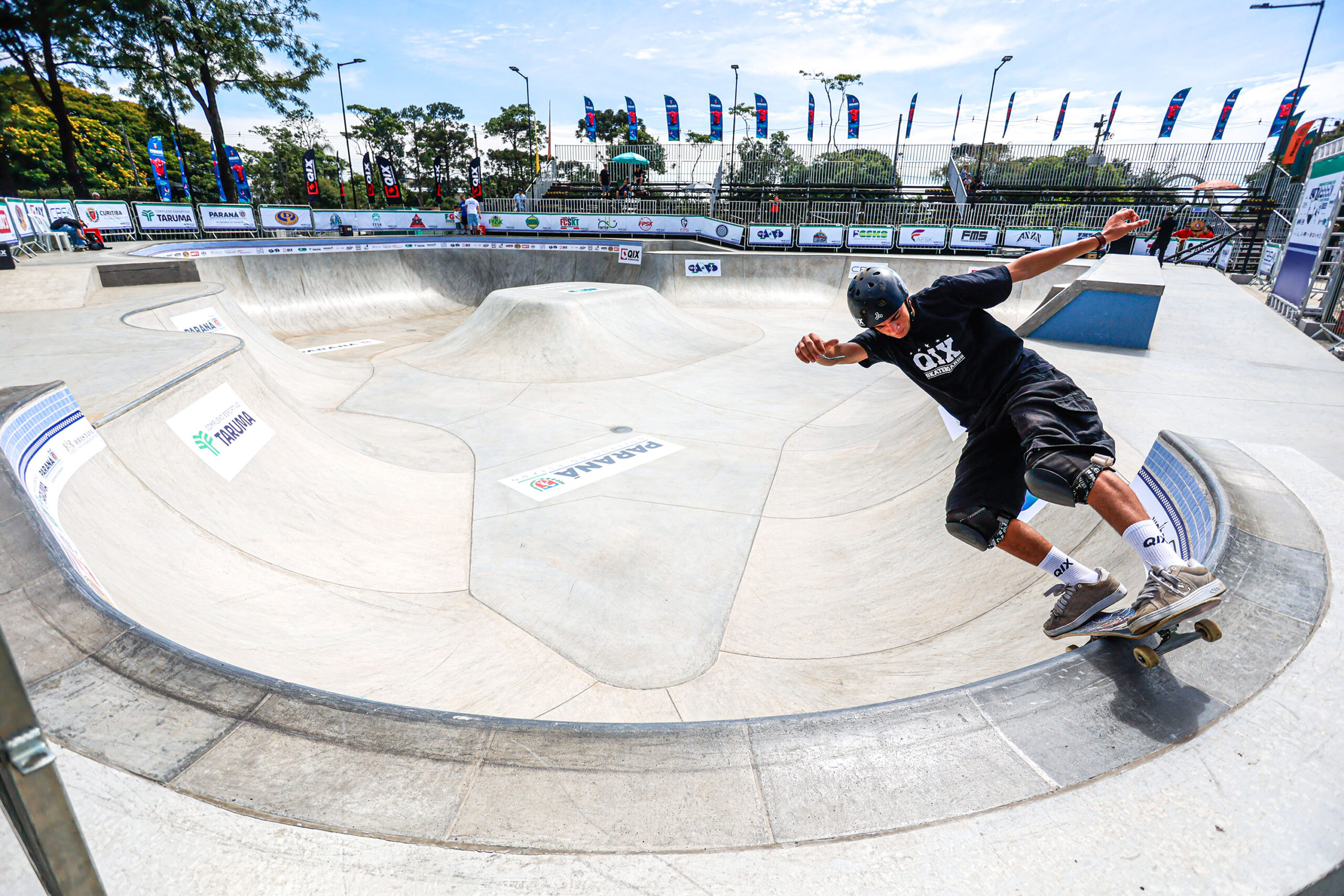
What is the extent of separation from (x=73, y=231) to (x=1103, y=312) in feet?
90.4

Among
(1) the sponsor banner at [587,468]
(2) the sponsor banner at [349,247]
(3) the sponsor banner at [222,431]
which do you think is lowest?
(1) the sponsor banner at [587,468]

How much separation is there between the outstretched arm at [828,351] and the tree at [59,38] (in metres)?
39.4

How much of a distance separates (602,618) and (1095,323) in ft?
27.4

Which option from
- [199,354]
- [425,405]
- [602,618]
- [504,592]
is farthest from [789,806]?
[425,405]

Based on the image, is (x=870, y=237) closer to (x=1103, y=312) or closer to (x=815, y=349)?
(x=1103, y=312)

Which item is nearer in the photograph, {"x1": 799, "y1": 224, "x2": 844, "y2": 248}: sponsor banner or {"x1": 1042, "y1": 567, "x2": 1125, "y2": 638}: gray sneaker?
{"x1": 1042, "y1": 567, "x2": 1125, "y2": 638}: gray sneaker

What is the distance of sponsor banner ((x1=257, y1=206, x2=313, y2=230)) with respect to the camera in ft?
90.7

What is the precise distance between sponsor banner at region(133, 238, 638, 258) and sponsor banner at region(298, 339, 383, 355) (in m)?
5.13

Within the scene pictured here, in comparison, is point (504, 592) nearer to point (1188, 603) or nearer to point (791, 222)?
point (1188, 603)

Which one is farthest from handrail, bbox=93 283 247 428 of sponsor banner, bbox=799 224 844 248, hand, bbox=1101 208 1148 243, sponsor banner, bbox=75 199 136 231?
sponsor banner, bbox=799 224 844 248

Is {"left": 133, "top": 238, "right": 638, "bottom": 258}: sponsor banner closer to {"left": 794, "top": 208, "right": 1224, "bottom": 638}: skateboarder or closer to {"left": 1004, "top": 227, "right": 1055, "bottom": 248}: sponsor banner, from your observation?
{"left": 1004, "top": 227, "right": 1055, "bottom": 248}: sponsor banner

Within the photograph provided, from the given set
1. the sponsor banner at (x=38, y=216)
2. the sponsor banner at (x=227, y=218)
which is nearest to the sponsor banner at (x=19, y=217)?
the sponsor banner at (x=38, y=216)

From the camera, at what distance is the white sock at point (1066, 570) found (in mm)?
2862

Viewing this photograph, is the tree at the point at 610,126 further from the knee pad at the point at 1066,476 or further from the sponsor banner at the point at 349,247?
the knee pad at the point at 1066,476
